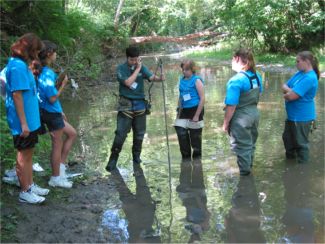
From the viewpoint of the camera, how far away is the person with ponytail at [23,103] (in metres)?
4.48

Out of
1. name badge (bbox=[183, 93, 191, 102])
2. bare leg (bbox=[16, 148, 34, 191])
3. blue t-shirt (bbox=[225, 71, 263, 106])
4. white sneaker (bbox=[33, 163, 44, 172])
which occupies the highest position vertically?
blue t-shirt (bbox=[225, 71, 263, 106])

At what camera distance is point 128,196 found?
222 inches

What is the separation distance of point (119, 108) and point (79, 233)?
2556 millimetres

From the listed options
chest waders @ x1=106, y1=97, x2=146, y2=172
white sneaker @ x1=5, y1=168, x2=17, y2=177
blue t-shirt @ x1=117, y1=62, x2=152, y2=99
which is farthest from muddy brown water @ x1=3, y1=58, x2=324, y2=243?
blue t-shirt @ x1=117, y1=62, x2=152, y2=99

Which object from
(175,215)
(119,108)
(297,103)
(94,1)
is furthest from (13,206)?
(94,1)

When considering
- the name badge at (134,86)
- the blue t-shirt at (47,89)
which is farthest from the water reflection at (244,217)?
the blue t-shirt at (47,89)

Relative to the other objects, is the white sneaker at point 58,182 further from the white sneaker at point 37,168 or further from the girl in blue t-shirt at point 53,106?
the white sneaker at point 37,168

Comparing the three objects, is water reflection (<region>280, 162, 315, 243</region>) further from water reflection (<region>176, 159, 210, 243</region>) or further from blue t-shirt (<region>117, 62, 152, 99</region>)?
blue t-shirt (<region>117, 62, 152, 99</region>)

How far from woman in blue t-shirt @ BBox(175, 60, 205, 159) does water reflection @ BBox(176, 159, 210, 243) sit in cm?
31

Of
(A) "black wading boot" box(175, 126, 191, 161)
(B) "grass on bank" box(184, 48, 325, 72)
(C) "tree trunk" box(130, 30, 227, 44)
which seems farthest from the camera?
(C) "tree trunk" box(130, 30, 227, 44)

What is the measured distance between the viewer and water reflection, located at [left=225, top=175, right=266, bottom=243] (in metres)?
4.41

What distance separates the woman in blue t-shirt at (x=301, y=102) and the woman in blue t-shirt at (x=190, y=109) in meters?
1.28

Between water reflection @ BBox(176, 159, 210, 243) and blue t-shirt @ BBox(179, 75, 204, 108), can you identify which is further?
blue t-shirt @ BBox(179, 75, 204, 108)

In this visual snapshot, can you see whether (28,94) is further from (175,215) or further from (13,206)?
(175,215)
